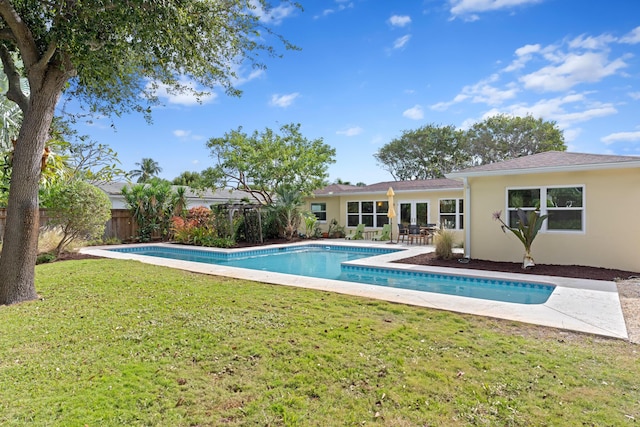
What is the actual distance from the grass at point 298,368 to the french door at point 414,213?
1285cm

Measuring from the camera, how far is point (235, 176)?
63.5ft

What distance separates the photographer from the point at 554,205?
10.2 meters

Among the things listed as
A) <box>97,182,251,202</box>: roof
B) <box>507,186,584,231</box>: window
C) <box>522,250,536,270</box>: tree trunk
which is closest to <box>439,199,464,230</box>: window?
<box>507,186,584,231</box>: window

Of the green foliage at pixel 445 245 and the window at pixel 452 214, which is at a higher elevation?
the window at pixel 452 214

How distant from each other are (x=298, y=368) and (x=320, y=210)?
18631mm

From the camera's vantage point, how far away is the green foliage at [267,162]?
18.7 m

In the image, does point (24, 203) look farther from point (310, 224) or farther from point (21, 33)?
point (310, 224)

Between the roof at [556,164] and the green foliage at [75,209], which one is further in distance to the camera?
the green foliage at [75,209]

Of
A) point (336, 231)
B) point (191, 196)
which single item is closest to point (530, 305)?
point (336, 231)

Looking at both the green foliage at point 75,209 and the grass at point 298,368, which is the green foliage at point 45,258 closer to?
the green foliage at point 75,209

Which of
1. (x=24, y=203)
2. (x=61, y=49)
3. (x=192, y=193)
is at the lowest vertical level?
(x=24, y=203)

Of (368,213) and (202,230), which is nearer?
(202,230)

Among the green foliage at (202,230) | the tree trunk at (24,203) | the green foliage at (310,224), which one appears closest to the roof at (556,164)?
the green foliage at (310,224)

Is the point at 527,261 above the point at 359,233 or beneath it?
beneath
